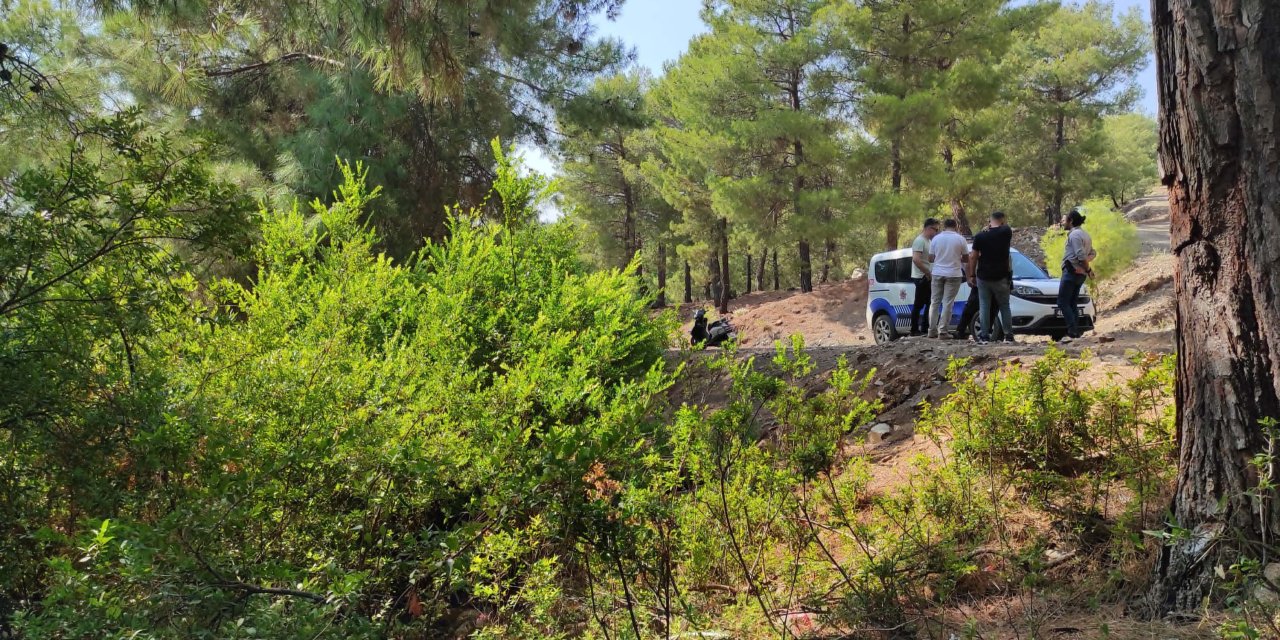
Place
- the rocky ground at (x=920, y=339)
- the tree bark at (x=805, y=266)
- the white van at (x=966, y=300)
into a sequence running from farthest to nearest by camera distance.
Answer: the tree bark at (x=805, y=266)
the white van at (x=966, y=300)
the rocky ground at (x=920, y=339)

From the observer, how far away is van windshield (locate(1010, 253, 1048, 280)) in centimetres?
1035

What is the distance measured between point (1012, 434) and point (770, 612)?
1.59m

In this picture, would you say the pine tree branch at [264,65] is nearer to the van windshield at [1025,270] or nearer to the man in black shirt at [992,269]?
the man in black shirt at [992,269]

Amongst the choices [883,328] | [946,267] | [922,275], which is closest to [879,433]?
[946,267]

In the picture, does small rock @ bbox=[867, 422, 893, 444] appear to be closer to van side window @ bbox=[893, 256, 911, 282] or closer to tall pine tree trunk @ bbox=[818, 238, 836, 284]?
van side window @ bbox=[893, 256, 911, 282]

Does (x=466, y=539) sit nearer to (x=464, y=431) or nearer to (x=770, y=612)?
(x=464, y=431)

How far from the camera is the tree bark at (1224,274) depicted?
2.45 metres

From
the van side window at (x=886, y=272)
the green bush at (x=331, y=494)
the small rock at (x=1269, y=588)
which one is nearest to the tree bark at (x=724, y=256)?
the van side window at (x=886, y=272)

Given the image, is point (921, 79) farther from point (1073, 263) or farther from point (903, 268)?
point (1073, 263)

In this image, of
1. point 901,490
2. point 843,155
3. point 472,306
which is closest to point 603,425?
point 901,490

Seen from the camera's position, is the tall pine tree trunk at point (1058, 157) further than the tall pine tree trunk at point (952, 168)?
Yes

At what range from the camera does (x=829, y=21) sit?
797 inches

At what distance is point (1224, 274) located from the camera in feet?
8.39

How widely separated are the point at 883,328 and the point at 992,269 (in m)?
3.95
